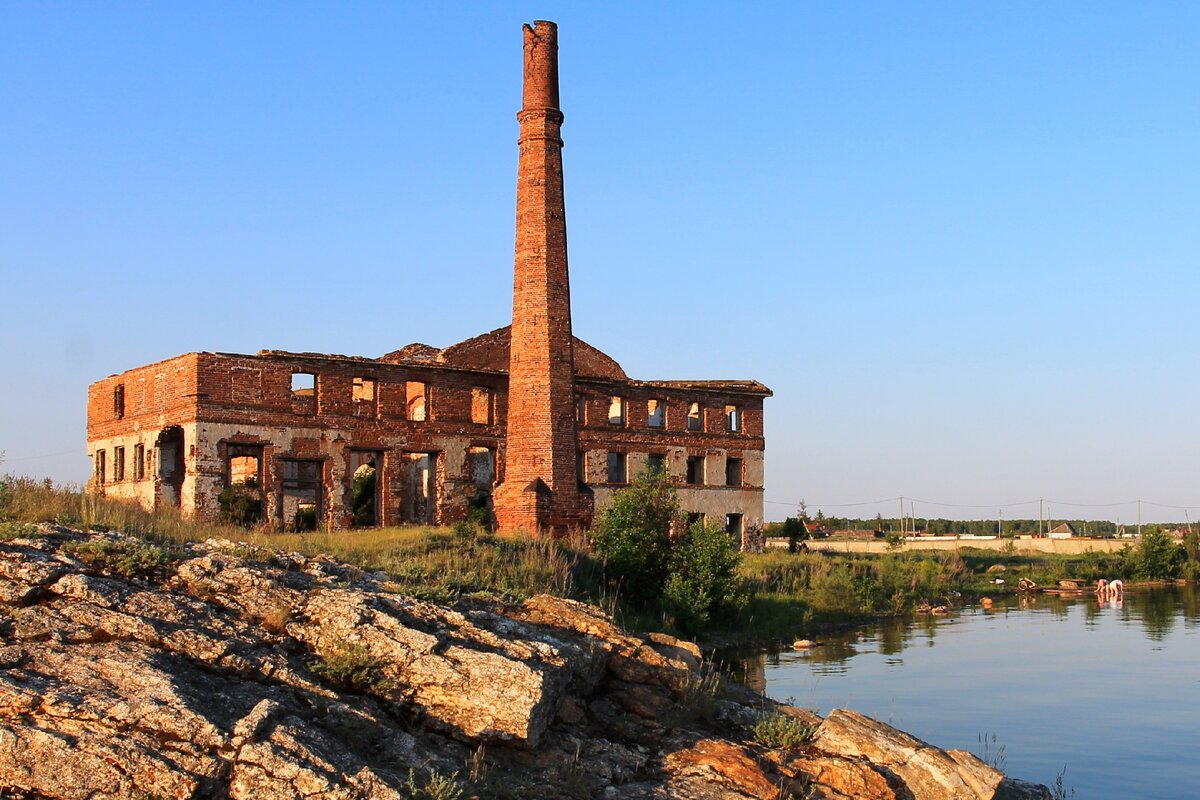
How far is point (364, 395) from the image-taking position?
37969 millimetres

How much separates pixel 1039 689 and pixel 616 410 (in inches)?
905

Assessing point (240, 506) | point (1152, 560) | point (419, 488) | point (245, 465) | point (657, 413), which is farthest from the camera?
point (1152, 560)

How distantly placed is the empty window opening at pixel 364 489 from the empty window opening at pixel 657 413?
10042 millimetres

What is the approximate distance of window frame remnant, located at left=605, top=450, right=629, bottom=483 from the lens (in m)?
41.8

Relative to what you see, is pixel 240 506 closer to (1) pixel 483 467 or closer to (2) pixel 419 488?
(2) pixel 419 488

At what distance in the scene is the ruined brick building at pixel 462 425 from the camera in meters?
29.1

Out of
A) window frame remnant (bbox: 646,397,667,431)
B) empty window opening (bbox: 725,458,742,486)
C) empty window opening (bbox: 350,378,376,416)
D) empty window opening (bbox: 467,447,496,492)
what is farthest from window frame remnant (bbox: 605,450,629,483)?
empty window opening (bbox: 350,378,376,416)

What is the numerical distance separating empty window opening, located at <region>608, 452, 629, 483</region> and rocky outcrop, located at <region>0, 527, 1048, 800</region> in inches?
1134

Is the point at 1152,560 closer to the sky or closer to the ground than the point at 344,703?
closer to the ground

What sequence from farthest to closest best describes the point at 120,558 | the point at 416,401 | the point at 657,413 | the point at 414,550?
the point at 657,413 < the point at 416,401 < the point at 414,550 < the point at 120,558

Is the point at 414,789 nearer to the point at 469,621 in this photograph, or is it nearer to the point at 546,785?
the point at 546,785

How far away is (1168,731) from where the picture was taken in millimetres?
17625

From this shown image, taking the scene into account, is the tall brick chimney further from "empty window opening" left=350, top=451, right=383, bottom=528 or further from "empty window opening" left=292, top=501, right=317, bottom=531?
"empty window opening" left=292, top=501, right=317, bottom=531

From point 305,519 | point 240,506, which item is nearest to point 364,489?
point 305,519
